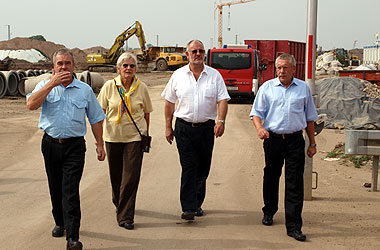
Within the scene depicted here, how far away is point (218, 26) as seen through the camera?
9875cm

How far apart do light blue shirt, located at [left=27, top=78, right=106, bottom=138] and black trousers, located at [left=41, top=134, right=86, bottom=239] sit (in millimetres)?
110

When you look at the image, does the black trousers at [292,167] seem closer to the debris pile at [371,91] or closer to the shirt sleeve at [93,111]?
the shirt sleeve at [93,111]

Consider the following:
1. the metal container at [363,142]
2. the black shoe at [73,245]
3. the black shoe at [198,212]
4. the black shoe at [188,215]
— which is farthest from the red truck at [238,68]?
the black shoe at [73,245]

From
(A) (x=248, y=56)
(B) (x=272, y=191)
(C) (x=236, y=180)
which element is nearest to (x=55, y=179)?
(B) (x=272, y=191)

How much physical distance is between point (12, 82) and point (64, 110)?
2384 cm

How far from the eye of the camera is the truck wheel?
2046 inches

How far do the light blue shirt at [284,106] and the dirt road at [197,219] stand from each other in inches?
47.2

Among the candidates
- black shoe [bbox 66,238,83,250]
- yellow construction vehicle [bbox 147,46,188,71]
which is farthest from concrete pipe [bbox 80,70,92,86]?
yellow construction vehicle [bbox 147,46,188,71]

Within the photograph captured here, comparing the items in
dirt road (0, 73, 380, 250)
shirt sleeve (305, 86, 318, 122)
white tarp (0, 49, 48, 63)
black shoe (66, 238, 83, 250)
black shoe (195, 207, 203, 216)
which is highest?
white tarp (0, 49, 48, 63)

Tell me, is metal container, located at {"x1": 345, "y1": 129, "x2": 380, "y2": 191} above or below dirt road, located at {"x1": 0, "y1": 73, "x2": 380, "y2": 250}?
above

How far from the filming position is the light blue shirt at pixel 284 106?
6.19m

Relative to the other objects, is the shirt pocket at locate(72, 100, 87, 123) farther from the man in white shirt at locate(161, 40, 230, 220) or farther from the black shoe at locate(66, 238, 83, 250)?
the man in white shirt at locate(161, 40, 230, 220)

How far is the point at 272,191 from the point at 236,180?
257 centimetres

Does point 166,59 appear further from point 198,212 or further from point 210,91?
point 210,91
